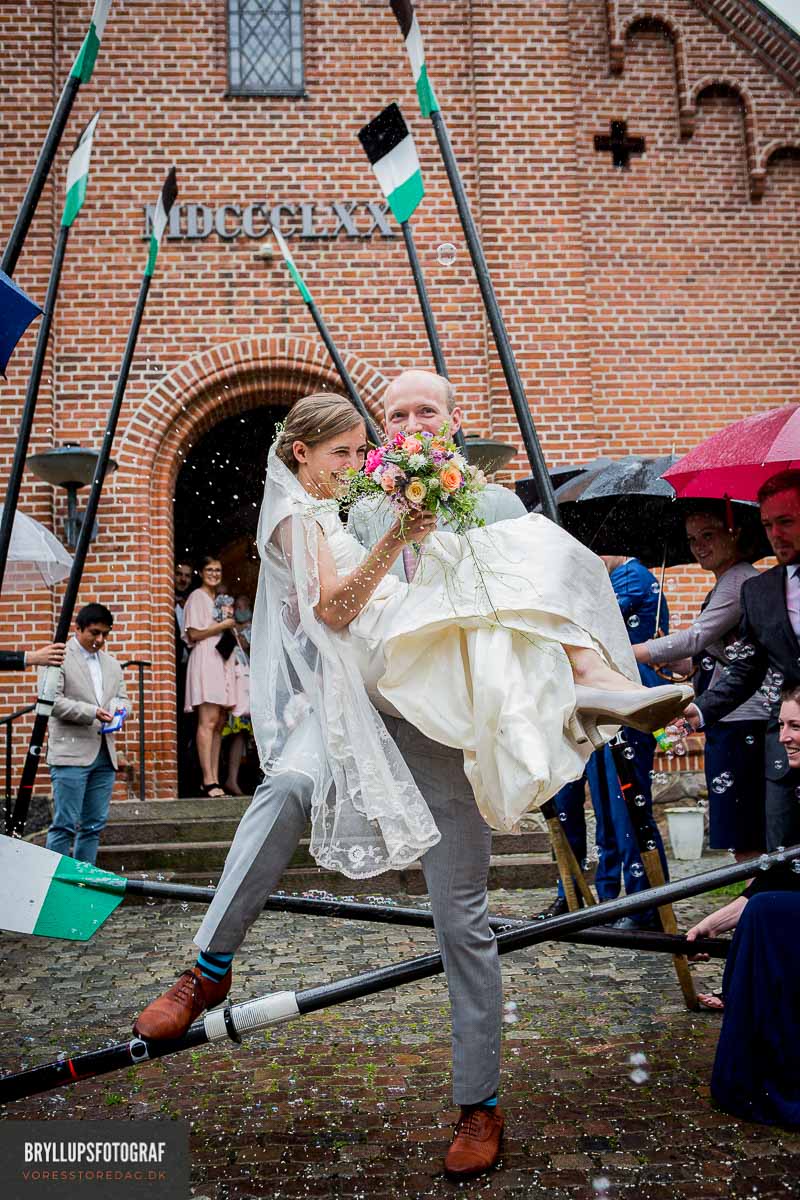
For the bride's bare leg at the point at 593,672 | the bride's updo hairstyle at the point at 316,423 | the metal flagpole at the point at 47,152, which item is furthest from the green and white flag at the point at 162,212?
the bride's bare leg at the point at 593,672

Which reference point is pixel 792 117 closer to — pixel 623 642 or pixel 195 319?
pixel 195 319

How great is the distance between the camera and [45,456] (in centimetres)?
823

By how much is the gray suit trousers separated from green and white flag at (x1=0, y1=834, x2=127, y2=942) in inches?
26.3

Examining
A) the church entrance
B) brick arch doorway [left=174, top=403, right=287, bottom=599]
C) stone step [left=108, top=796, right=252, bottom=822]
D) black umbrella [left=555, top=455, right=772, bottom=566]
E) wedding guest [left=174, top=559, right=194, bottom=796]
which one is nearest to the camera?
black umbrella [left=555, top=455, right=772, bottom=566]

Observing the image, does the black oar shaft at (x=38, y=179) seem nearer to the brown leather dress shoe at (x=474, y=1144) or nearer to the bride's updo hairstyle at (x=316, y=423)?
the bride's updo hairstyle at (x=316, y=423)

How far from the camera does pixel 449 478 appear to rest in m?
2.75

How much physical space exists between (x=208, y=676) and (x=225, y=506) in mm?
3883

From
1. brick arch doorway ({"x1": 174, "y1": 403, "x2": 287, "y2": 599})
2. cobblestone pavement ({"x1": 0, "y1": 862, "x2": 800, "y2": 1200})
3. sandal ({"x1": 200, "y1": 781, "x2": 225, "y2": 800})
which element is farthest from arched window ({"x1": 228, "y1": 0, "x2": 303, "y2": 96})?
cobblestone pavement ({"x1": 0, "y1": 862, "x2": 800, "y2": 1200})

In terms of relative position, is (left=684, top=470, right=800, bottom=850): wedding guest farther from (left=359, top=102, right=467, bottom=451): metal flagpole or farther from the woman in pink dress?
the woman in pink dress

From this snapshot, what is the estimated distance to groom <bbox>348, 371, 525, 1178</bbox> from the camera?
2.93 meters

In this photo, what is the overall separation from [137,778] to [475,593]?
686cm

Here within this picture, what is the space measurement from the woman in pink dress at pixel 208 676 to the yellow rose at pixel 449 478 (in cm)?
724

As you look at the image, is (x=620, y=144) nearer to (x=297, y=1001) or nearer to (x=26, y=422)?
Answer: (x=26, y=422)

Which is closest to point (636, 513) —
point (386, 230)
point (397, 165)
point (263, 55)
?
point (397, 165)
